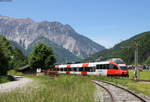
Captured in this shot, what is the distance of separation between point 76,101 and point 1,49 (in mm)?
38585

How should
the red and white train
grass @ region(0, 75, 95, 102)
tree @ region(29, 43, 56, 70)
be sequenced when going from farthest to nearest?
1. tree @ region(29, 43, 56, 70)
2. the red and white train
3. grass @ region(0, 75, 95, 102)

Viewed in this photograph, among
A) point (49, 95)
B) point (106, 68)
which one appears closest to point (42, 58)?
point (106, 68)

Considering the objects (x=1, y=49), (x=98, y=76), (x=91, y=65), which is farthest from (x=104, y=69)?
(x=1, y=49)

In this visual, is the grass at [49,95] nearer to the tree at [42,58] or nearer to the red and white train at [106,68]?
the red and white train at [106,68]

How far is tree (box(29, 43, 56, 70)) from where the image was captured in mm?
91312

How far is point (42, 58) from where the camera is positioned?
303 feet

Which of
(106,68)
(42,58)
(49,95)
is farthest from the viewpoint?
(42,58)

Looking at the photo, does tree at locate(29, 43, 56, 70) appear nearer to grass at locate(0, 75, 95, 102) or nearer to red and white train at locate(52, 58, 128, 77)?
red and white train at locate(52, 58, 128, 77)

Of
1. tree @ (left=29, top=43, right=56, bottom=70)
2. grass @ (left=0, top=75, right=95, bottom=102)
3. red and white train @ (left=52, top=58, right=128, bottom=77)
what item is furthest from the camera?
tree @ (left=29, top=43, right=56, bottom=70)

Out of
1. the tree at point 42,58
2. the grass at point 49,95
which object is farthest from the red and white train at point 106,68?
the grass at point 49,95

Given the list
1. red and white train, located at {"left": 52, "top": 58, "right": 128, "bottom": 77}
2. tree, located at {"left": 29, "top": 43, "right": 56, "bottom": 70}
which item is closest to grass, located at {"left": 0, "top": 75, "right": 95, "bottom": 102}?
red and white train, located at {"left": 52, "top": 58, "right": 128, "bottom": 77}

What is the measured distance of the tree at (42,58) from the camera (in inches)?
3595

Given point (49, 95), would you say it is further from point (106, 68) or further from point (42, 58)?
point (42, 58)

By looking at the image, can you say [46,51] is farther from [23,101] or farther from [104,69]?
[23,101]
